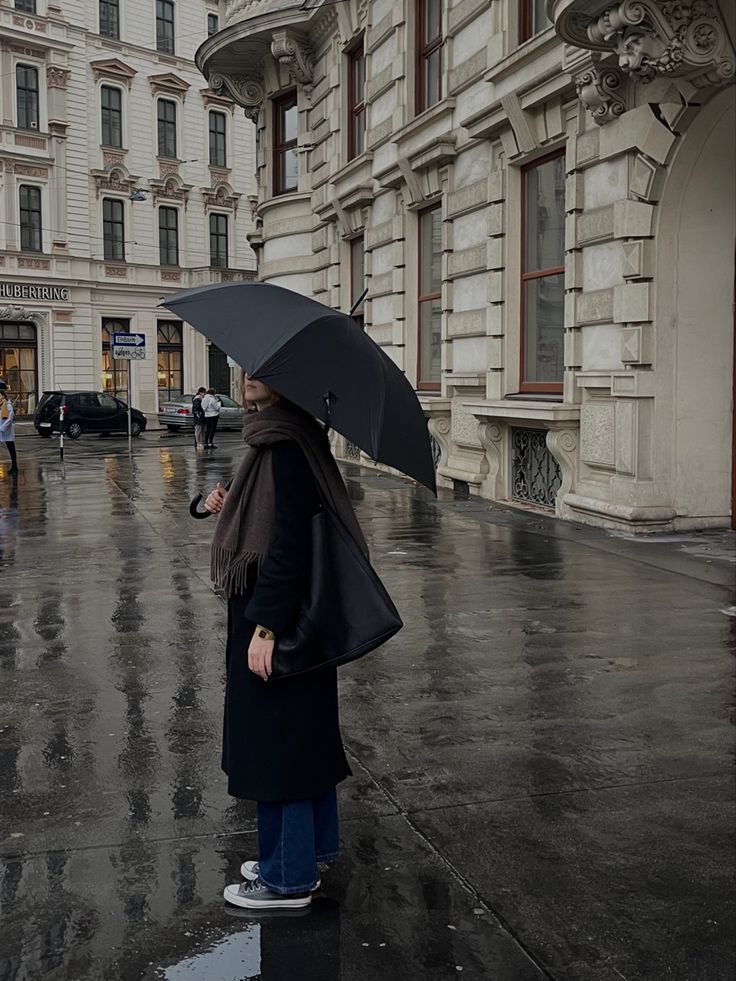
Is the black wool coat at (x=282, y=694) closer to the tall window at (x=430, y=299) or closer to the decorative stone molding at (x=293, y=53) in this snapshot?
the tall window at (x=430, y=299)

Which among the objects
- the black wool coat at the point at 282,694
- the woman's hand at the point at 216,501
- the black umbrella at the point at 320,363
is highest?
the black umbrella at the point at 320,363

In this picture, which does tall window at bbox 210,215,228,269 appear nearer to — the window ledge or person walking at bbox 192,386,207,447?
person walking at bbox 192,386,207,447

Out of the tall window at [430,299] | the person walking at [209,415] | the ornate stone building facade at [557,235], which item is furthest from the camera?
the person walking at [209,415]

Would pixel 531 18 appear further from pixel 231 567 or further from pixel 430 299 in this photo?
pixel 231 567

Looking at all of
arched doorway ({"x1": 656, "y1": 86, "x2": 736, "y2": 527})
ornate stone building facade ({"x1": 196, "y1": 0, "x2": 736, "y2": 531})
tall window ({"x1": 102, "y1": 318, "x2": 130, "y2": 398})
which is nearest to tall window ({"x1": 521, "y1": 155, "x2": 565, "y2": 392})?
ornate stone building facade ({"x1": 196, "y1": 0, "x2": 736, "y2": 531})

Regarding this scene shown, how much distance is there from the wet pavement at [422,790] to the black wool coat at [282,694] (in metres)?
0.48

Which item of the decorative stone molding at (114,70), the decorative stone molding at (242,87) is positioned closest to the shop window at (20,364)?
the decorative stone molding at (114,70)

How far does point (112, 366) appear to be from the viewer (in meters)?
49.4

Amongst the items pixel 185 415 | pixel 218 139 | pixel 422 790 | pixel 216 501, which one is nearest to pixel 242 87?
pixel 185 415

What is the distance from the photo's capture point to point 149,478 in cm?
2023

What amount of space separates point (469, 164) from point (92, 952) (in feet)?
45.9

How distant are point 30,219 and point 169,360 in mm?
9061

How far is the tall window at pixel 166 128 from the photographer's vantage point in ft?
166

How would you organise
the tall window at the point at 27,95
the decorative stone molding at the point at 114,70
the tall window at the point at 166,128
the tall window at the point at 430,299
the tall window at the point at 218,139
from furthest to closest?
the tall window at the point at 218,139 < the tall window at the point at 166,128 < the decorative stone molding at the point at 114,70 < the tall window at the point at 27,95 < the tall window at the point at 430,299
